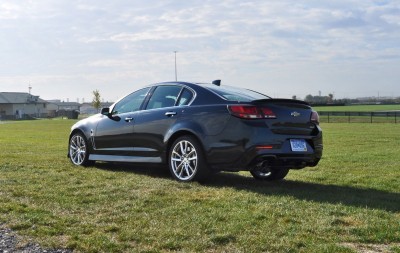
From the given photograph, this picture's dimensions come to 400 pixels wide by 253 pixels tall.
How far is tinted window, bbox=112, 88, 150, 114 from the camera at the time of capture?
8.98 m

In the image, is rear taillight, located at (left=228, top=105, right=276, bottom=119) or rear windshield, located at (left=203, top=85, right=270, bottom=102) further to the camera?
rear windshield, located at (left=203, top=85, right=270, bottom=102)

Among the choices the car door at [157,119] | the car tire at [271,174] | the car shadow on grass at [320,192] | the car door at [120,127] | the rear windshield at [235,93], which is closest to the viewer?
the car shadow on grass at [320,192]

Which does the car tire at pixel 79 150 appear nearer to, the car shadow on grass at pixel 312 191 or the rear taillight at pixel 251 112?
the car shadow on grass at pixel 312 191

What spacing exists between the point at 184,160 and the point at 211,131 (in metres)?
0.72

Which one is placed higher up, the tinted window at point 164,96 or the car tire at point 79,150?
the tinted window at point 164,96

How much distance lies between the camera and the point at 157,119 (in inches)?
326

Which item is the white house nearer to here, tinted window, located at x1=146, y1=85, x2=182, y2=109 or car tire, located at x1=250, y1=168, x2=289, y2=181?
tinted window, located at x1=146, y1=85, x2=182, y2=109

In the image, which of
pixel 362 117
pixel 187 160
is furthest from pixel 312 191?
pixel 362 117

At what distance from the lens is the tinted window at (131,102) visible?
353 inches

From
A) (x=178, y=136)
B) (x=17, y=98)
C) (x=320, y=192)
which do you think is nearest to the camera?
(x=320, y=192)

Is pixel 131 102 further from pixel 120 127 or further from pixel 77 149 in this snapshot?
pixel 77 149

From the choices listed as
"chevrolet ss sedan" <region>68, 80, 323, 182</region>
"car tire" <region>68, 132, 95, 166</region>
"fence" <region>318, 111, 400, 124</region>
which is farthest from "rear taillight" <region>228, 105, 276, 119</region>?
"fence" <region>318, 111, 400, 124</region>

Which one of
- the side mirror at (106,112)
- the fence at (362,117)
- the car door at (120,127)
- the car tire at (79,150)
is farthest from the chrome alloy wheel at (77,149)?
the fence at (362,117)

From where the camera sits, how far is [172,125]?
797 cm
